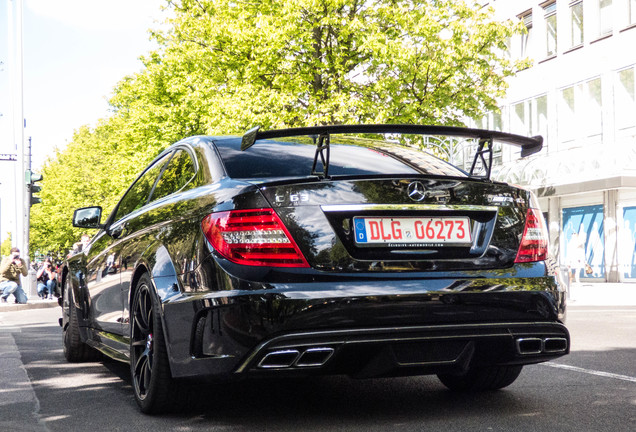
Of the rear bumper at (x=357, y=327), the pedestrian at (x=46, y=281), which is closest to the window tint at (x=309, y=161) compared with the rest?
the rear bumper at (x=357, y=327)

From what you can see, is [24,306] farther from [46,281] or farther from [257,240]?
[257,240]

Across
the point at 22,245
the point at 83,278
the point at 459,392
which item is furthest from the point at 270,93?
the point at 459,392

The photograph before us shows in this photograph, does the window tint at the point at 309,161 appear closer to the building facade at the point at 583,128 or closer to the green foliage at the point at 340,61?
the green foliage at the point at 340,61

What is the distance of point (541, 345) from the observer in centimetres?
417

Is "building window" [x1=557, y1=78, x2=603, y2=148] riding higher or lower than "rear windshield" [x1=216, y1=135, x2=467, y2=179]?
higher

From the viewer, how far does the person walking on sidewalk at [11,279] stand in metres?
20.8

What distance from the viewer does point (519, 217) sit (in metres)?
4.33

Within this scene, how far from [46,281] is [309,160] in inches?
958

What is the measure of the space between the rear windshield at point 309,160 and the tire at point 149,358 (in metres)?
0.80

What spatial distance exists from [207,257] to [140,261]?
0.94 metres

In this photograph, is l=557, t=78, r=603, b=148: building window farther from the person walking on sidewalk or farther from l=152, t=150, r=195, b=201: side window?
l=152, t=150, r=195, b=201: side window

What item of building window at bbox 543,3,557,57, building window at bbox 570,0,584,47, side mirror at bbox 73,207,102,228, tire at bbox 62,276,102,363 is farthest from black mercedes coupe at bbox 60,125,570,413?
building window at bbox 543,3,557,57

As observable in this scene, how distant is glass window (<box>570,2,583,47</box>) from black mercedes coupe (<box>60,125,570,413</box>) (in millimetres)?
27925

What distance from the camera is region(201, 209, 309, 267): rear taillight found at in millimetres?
3822
